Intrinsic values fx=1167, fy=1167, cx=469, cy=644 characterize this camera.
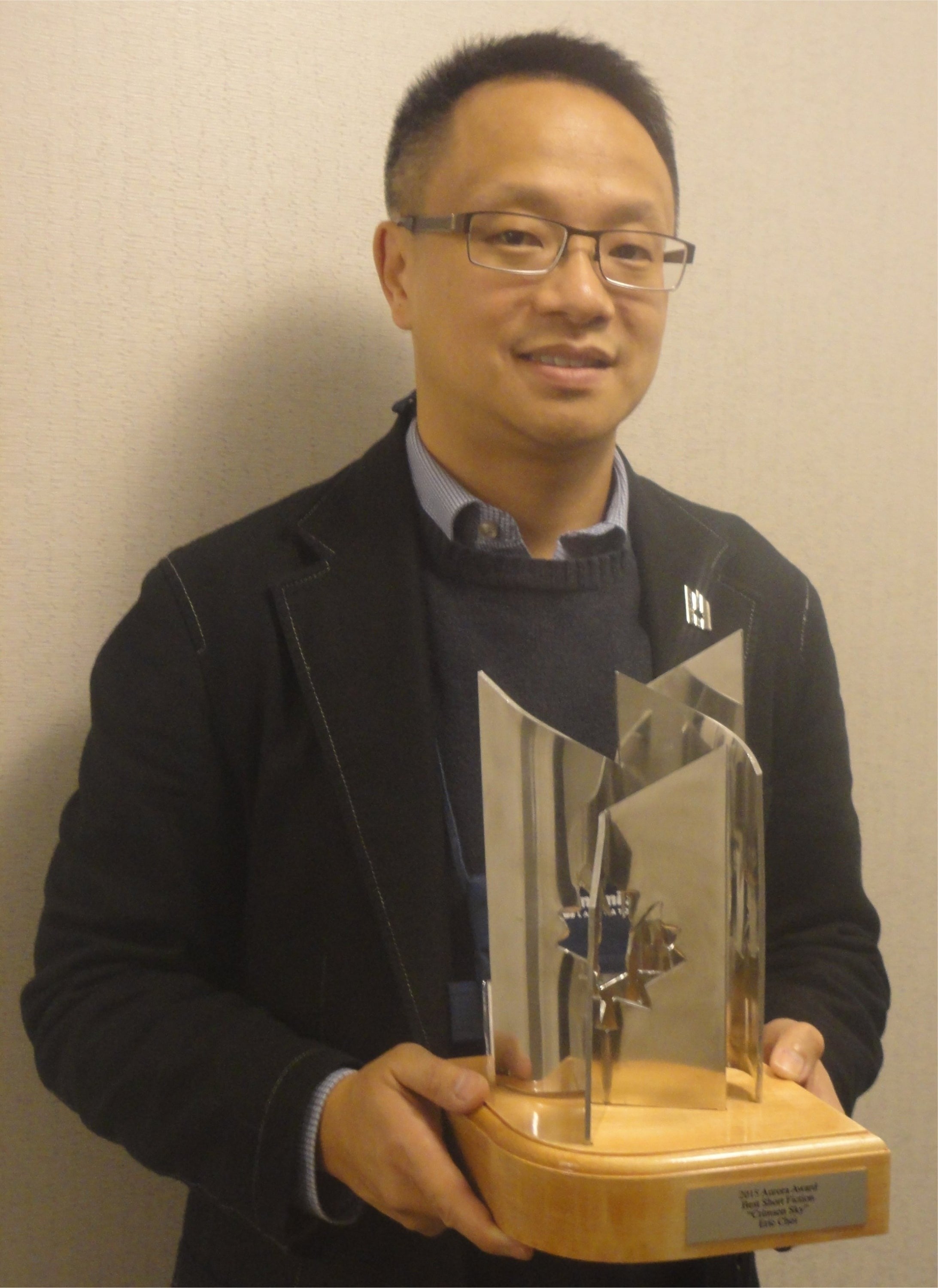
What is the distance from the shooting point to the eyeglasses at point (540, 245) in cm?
87

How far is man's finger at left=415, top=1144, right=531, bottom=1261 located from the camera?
615 mm

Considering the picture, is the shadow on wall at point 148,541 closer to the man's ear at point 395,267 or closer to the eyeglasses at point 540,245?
the man's ear at point 395,267

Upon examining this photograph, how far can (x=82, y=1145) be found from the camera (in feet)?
3.79

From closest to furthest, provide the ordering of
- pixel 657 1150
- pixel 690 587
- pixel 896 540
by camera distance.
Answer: pixel 657 1150 → pixel 690 587 → pixel 896 540

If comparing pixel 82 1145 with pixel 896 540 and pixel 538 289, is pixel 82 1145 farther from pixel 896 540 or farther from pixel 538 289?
pixel 896 540

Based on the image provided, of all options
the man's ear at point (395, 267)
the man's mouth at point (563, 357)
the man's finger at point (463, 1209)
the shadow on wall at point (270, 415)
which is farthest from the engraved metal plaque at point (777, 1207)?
the shadow on wall at point (270, 415)

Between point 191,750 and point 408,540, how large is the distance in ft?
0.77

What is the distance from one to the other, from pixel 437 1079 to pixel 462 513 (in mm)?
458

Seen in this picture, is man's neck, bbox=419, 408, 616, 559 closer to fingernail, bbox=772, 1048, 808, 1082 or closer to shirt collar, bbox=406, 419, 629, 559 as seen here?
shirt collar, bbox=406, 419, 629, 559

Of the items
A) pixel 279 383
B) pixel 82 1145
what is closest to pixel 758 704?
A: pixel 279 383

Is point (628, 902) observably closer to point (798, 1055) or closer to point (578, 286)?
point (798, 1055)

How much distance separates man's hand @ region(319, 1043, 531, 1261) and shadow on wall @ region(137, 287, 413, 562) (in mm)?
639

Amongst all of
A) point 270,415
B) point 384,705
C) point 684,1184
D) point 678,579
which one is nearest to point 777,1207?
point 684,1184

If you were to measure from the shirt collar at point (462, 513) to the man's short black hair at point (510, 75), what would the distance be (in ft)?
0.68
